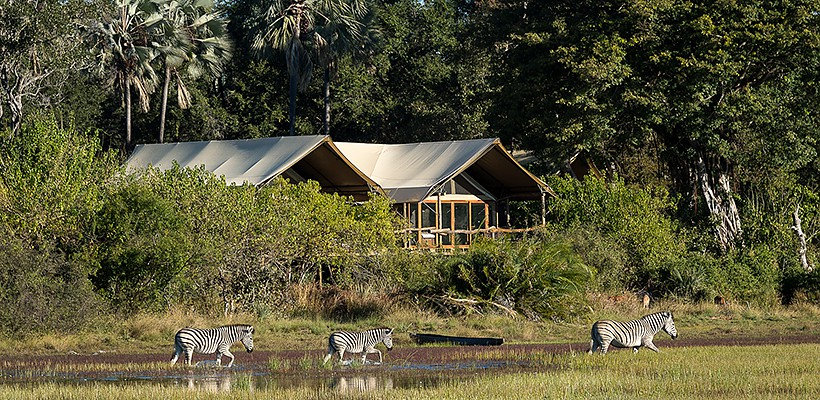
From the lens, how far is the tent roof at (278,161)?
38.3 metres

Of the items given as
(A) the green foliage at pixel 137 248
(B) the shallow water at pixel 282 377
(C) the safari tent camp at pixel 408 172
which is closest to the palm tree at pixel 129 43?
(C) the safari tent camp at pixel 408 172

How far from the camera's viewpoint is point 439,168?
41.0 metres

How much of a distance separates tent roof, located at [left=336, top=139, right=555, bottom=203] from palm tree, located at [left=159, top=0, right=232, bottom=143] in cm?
1258

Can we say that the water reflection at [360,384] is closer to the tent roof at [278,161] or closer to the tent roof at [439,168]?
the tent roof at [278,161]

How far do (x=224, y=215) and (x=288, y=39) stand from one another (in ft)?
85.5

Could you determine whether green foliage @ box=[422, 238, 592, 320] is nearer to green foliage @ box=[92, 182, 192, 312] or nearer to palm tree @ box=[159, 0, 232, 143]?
green foliage @ box=[92, 182, 192, 312]

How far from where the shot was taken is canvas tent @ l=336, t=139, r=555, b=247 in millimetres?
40281

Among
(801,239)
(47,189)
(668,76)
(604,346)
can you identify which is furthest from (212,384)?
(801,239)

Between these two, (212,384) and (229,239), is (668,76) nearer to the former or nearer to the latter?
(229,239)

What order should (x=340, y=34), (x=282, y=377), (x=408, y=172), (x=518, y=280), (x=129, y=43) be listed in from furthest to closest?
1. (x=340, y=34)
2. (x=129, y=43)
3. (x=408, y=172)
4. (x=518, y=280)
5. (x=282, y=377)

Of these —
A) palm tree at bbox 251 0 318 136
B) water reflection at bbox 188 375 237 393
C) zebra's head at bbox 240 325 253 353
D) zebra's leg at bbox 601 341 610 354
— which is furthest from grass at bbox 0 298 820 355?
palm tree at bbox 251 0 318 136

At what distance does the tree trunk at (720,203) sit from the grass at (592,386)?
20.4 metres

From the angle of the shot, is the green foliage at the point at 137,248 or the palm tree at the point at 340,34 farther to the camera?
the palm tree at the point at 340,34

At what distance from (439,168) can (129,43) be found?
55.9 ft
